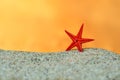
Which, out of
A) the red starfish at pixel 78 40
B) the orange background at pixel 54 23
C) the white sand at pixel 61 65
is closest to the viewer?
the white sand at pixel 61 65

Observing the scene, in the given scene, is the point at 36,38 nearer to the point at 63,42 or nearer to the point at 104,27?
the point at 63,42

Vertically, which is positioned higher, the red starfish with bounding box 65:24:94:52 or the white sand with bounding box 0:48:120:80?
the red starfish with bounding box 65:24:94:52

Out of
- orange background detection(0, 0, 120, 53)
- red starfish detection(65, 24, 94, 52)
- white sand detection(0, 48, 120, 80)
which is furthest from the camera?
orange background detection(0, 0, 120, 53)

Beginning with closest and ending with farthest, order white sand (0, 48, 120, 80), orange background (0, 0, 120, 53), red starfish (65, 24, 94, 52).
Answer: white sand (0, 48, 120, 80) → red starfish (65, 24, 94, 52) → orange background (0, 0, 120, 53)

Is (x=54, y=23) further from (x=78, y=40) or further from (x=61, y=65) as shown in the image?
(x=61, y=65)

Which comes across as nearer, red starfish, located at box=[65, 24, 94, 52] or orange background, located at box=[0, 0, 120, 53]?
red starfish, located at box=[65, 24, 94, 52]

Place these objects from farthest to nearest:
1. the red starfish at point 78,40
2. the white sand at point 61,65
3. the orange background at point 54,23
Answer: the orange background at point 54,23
the red starfish at point 78,40
the white sand at point 61,65

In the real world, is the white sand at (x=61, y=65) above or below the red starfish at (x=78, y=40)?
below
